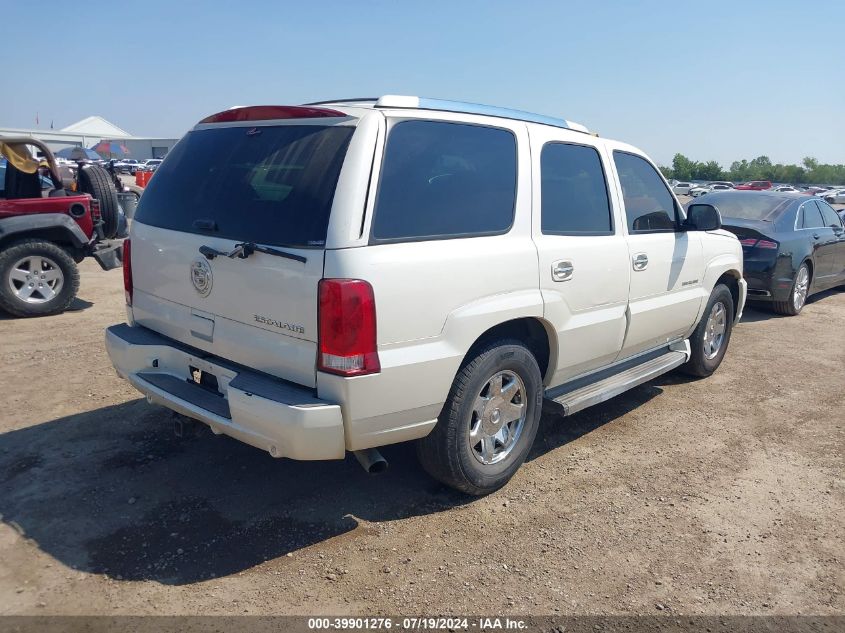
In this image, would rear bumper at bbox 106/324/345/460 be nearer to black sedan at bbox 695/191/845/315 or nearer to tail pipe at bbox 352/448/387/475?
tail pipe at bbox 352/448/387/475

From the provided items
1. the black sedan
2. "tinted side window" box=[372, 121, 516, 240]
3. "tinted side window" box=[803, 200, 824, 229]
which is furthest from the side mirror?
"tinted side window" box=[803, 200, 824, 229]

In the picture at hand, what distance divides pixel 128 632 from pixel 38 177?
668cm

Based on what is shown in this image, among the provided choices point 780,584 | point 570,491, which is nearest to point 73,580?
point 570,491

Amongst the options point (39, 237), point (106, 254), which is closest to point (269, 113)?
point (106, 254)

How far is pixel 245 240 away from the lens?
3238 mm

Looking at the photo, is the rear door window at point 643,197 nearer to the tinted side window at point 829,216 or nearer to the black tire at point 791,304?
the black tire at point 791,304

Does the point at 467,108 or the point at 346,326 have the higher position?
the point at 467,108

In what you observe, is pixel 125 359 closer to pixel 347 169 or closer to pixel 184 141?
pixel 184 141

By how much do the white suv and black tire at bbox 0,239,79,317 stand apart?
13.6ft

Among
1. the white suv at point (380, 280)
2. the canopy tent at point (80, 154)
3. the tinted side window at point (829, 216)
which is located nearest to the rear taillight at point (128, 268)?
the white suv at point (380, 280)

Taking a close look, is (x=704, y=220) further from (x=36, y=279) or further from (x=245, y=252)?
(x=36, y=279)

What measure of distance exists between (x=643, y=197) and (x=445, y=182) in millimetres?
2131

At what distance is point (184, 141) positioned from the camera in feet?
12.9

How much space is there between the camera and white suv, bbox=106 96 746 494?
118 inches
